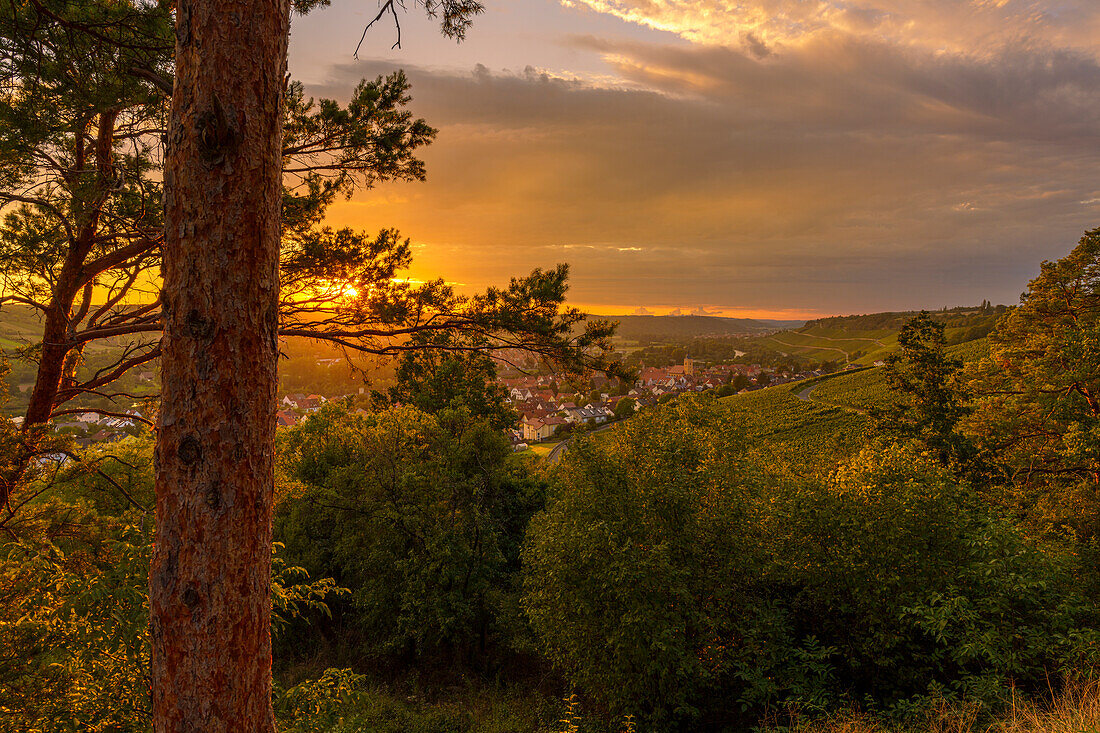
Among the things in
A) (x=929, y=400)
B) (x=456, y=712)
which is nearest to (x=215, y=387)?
(x=456, y=712)

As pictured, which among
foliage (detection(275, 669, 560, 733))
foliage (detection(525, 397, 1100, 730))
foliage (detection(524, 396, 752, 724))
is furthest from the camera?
foliage (detection(275, 669, 560, 733))

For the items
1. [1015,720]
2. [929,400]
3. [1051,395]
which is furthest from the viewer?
[929,400]

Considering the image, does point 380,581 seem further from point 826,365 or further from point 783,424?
point 826,365

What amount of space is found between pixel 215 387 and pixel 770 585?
11463 millimetres

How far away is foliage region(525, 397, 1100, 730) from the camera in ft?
27.7

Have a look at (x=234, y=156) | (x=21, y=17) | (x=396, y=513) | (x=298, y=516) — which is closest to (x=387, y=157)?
(x=21, y=17)

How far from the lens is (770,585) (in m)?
10.4

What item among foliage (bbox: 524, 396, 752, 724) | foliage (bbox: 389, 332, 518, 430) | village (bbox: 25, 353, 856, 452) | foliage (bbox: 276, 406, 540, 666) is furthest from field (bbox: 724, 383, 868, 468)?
foliage (bbox: 524, 396, 752, 724)

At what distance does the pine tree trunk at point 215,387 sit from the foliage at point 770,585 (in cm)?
780

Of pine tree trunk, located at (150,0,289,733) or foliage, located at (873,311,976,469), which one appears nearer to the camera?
pine tree trunk, located at (150,0,289,733)

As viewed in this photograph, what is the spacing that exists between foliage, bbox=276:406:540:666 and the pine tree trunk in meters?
11.8

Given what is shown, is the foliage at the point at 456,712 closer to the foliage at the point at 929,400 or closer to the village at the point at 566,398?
the village at the point at 566,398

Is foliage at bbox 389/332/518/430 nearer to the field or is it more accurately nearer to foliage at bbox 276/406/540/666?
foliage at bbox 276/406/540/666

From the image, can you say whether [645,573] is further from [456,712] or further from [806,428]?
[806,428]
